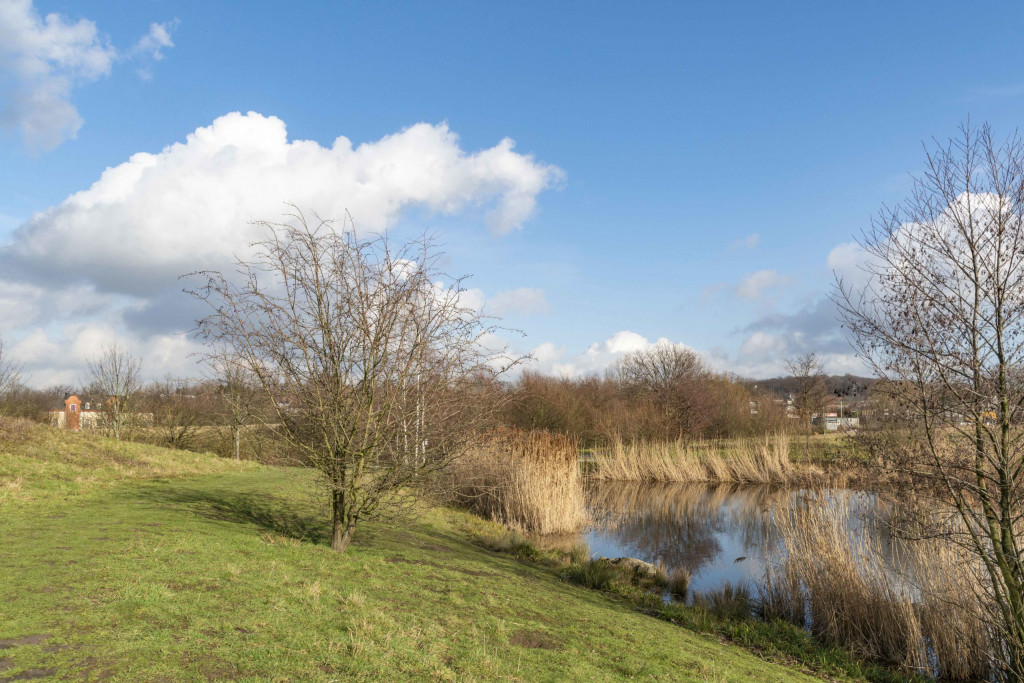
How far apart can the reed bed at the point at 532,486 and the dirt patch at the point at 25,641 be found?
929cm

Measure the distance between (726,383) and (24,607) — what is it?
1830 inches

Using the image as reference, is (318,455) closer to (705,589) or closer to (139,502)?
(139,502)

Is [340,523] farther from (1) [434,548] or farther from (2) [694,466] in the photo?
(2) [694,466]

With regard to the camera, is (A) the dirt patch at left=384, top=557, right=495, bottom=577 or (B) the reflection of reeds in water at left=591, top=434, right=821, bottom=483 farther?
(B) the reflection of reeds in water at left=591, top=434, right=821, bottom=483

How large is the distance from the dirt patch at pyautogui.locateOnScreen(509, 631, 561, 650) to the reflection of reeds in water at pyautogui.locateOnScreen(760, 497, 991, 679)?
4447 mm

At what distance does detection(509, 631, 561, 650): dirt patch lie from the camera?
536 cm

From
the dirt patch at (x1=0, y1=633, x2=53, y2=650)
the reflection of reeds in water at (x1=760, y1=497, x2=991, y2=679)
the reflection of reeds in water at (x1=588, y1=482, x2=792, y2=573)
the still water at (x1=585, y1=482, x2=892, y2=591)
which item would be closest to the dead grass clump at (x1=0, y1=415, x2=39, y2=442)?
the dirt patch at (x1=0, y1=633, x2=53, y2=650)

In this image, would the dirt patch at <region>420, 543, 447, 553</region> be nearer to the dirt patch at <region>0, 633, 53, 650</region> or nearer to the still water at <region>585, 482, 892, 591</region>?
the still water at <region>585, 482, 892, 591</region>

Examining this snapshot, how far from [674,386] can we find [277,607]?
33.7m

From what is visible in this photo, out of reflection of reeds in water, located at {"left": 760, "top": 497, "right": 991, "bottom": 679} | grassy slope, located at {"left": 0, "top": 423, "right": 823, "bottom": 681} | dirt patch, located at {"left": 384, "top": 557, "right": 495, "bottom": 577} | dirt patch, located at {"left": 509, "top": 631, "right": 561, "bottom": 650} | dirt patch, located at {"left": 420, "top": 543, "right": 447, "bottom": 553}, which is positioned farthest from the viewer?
dirt patch, located at {"left": 420, "top": 543, "right": 447, "bottom": 553}

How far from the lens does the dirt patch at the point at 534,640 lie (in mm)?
5363

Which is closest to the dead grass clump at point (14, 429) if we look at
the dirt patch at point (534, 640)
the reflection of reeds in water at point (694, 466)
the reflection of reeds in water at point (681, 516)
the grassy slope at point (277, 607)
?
the grassy slope at point (277, 607)

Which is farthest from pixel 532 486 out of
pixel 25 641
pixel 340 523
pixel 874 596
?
pixel 25 641

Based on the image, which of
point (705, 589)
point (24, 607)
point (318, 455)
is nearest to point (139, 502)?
point (318, 455)
